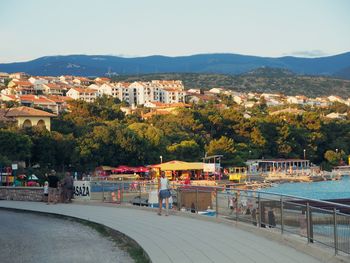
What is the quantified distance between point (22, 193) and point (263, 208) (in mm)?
16416

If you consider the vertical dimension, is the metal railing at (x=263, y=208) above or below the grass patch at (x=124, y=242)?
above

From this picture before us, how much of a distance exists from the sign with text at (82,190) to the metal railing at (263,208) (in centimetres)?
153

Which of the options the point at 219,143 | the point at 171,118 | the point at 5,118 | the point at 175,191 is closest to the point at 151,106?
the point at 171,118

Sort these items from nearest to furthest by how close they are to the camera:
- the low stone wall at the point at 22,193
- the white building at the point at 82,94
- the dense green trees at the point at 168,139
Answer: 1. the low stone wall at the point at 22,193
2. the dense green trees at the point at 168,139
3. the white building at the point at 82,94

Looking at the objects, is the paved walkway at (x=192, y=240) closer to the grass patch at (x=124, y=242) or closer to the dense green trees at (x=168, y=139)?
the grass patch at (x=124, y=242)

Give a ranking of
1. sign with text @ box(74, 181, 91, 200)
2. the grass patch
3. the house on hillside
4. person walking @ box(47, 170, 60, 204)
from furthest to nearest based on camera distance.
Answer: the house on hillside → person walking @ box(47, 170, 60, 204) → sign with text @ box(74, 181, 91, 200) → the grass patch

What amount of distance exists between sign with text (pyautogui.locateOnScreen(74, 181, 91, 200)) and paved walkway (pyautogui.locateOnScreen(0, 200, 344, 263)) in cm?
421

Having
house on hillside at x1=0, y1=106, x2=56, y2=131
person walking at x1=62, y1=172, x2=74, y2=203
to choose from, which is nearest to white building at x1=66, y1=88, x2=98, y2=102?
house on hillside at x1=0, y1=106, x2=56, y2=131

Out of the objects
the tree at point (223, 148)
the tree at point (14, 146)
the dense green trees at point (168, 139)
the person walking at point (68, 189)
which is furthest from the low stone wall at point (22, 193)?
the tree at point (223, 148)

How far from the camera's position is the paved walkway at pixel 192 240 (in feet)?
35.3

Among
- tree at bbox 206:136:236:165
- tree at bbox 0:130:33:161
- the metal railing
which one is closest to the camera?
the metal railing

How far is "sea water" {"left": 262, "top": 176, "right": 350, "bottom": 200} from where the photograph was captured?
69.2 meters

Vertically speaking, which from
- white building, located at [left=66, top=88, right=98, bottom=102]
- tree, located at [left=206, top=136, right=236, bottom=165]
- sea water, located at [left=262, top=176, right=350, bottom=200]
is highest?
white building, located at [left=66, top=88, right=98, bottom=102]

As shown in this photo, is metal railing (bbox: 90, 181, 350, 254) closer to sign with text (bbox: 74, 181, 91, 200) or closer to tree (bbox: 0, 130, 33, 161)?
sign with text (bbox: 74, 181, 91, 200)
